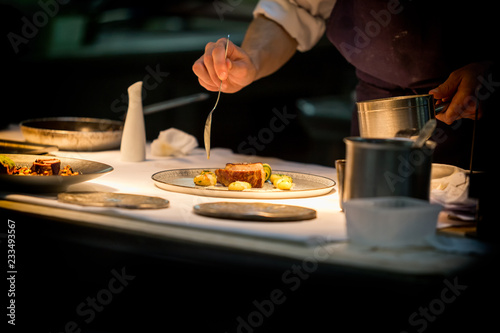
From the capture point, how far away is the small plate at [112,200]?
1.31 metres

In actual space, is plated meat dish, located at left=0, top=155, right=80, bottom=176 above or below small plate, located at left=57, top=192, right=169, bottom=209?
above

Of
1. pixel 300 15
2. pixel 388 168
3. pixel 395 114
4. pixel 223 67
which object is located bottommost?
pixel 388 168

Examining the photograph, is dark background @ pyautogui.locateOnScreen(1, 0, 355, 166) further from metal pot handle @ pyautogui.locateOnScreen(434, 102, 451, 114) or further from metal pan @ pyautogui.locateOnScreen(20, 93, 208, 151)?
metal pot handle @ pyautogui.locateOnScreen(434, 102, 451, 114)

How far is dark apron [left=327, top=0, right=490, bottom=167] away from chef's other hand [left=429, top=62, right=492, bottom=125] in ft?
1.38

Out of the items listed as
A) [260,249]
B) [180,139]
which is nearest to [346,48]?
[180,139]

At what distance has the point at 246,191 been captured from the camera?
1.49 m

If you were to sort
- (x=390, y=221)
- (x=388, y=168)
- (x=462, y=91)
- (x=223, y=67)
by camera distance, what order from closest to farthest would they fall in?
(x=390, y=221)
(x=388, y=168)
(x=462, y=91)
(x=223, y=67)

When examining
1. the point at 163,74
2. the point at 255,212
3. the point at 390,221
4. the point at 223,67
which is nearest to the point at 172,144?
the point at 223,67

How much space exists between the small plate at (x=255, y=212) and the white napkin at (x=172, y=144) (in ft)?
2.98

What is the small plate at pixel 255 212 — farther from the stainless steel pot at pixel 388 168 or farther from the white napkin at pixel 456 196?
the white napkin at pixel 456 196

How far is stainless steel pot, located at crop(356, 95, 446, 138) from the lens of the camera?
1.35 m

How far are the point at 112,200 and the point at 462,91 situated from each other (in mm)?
864

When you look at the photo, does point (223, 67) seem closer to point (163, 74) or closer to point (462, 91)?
point (462, 91)

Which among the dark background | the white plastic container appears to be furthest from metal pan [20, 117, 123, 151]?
the dark background
